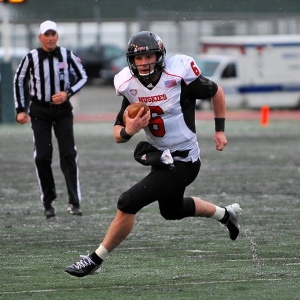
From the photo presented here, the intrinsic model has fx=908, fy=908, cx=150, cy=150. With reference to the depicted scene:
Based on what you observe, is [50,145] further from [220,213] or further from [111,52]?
[111,52]

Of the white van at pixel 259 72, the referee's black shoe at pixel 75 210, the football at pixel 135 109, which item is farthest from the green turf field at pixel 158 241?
the white van at pixel 259 72

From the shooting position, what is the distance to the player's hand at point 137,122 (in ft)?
18.6

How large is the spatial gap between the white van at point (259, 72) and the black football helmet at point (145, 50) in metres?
22.3

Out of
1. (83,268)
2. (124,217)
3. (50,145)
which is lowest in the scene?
(50,145)

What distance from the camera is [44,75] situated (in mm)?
8805

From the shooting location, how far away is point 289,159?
1371cm

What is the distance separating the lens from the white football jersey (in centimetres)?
599

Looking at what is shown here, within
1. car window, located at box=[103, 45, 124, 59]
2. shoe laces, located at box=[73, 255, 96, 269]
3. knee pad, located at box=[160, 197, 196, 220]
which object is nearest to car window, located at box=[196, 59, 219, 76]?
car window, located at box=[103, 45, 124, 59]

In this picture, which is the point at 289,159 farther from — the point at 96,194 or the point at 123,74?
the point at 123,74

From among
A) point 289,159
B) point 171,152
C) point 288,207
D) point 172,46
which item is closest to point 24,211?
point 288,207

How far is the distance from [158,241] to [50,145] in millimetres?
2031

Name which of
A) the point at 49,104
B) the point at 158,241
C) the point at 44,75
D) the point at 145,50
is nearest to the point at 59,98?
the point at 49,104

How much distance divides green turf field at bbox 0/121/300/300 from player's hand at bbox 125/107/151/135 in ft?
3.12

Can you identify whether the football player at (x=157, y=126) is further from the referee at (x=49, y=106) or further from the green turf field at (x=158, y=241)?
the referee at (x=49, y=106)
